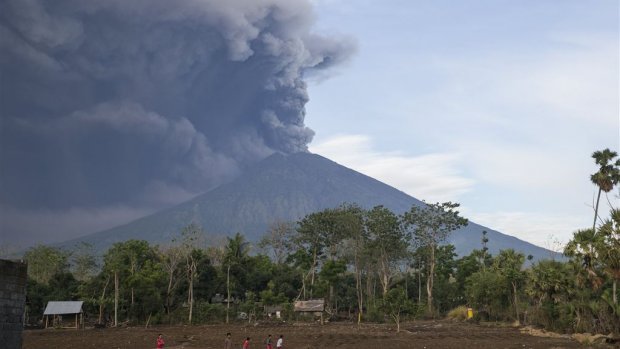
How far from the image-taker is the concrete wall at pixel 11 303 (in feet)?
52.4

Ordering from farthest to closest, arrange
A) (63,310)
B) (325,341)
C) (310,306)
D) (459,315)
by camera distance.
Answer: (459,315)
(310,306)
(63,310)
(325,341)

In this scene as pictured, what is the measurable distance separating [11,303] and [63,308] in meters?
42.6

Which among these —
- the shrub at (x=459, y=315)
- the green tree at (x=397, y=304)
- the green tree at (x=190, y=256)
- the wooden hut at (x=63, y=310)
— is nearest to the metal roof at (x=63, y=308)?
the wooden hut at (x=63, y=310)

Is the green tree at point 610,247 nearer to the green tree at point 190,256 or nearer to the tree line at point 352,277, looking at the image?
the tree line at point 352,277

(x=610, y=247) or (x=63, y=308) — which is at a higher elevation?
(x=610, y=247)

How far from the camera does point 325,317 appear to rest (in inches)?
2489

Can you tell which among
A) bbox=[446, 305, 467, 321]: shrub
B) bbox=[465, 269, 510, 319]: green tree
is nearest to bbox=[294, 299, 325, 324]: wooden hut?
bbox=[446, 305, 467, 321]: shrub

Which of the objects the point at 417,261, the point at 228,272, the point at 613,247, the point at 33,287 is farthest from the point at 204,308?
the point at 613,247

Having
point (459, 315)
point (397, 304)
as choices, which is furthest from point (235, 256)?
point (459, 315)

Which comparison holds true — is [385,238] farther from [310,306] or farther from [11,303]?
[11,303]

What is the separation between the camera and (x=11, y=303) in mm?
16219

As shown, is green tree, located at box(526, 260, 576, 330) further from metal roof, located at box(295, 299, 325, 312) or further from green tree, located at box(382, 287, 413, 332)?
metal roof, located at box(295, 299, 325, 312)

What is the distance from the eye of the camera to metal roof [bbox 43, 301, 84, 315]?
53.8 m

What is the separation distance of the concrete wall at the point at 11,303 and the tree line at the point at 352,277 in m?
29.9
